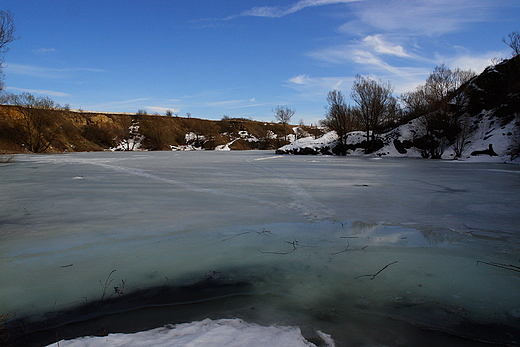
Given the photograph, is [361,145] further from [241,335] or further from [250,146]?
[250,146]

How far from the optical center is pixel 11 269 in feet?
10.2

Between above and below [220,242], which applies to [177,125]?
above

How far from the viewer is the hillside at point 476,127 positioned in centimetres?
2177

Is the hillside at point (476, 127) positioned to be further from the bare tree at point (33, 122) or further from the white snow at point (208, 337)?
the bare tree at point (33, 122)

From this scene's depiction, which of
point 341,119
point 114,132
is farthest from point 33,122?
point 341,119

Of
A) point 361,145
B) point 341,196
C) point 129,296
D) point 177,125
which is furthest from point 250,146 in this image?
point 129,296

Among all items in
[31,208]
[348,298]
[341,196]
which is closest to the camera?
[348,298]

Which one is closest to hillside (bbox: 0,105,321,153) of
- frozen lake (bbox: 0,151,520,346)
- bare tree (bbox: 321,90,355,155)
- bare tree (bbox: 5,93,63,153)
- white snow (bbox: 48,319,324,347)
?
bare tree (bbox: 5,93,63,153)

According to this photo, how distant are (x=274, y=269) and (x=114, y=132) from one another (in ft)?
212

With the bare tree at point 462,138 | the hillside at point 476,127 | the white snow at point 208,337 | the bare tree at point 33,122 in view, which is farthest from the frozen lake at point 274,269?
the bare tree at point 33,122

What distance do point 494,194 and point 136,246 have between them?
26.2 feet

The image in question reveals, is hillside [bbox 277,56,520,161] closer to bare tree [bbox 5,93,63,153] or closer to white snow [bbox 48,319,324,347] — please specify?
white snow [bbox 48,319,324,347]

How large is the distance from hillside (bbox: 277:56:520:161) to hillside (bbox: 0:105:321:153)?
2667 centimetres

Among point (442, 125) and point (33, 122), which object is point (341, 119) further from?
point (33, 122)
